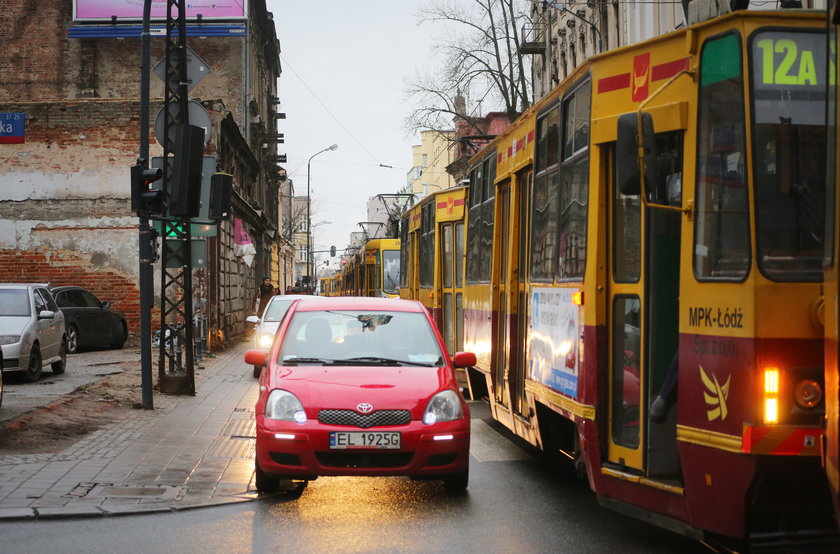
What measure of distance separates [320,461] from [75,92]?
34.0 metres

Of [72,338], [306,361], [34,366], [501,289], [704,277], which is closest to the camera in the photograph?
[704,277]

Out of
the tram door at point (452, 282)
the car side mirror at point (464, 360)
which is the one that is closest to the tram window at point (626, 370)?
the car side mirror at point (464, 360)

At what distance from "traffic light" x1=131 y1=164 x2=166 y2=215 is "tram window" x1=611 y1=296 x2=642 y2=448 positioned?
881 centimetres

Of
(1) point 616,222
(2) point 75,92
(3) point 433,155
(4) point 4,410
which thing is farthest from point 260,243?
Answer: (3) point 433,155

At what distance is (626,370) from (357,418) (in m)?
2.33

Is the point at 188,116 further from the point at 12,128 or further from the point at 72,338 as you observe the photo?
the point at 12,128

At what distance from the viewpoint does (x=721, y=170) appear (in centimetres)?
614

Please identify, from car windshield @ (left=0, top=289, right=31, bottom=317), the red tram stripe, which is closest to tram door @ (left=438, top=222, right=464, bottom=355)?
car windshield @ (left=0, top=289, right=31, bottom=317)

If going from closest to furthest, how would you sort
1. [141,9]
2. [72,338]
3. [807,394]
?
[807,394] < [72,338] < [141,9]

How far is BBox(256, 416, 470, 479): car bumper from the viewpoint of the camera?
28.0 ft

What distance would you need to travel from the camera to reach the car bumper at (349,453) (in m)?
8.53

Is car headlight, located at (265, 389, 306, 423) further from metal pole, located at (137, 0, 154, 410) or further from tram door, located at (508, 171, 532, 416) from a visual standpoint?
metal pole, located at (137, 0, 154, 410)

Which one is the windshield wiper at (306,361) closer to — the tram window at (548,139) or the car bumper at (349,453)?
the car bumper at (349,453)

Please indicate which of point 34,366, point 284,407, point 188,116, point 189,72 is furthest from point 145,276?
point 284,407
